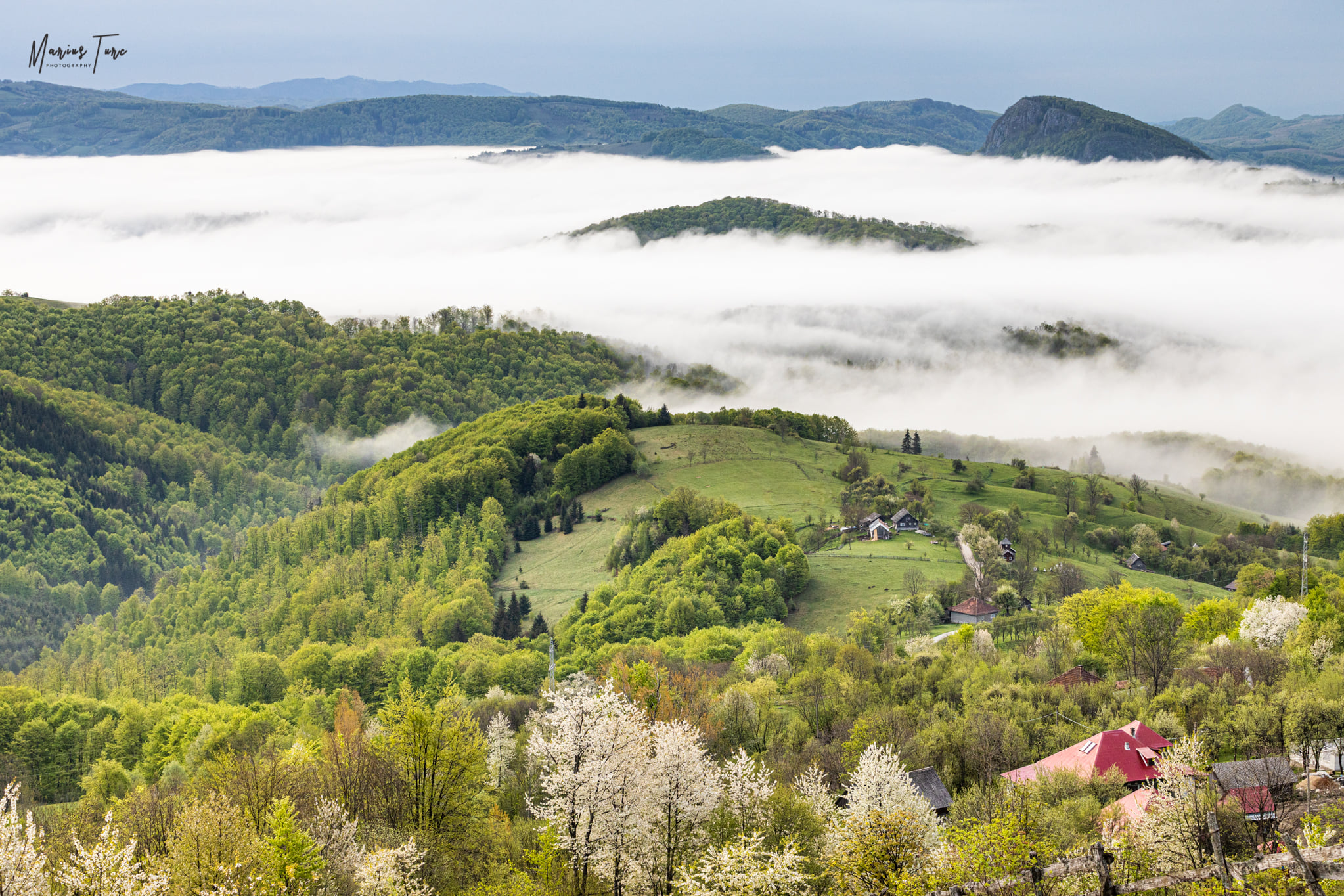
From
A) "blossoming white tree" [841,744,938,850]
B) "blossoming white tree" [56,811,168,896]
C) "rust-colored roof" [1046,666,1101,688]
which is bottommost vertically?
"rust-colored roof" [1046,666,1101,688]

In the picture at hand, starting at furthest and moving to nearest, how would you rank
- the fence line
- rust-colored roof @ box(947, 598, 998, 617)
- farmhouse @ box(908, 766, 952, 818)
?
rust-colored roof @ box(947, 598, 998, 617)
farmhouse @ box(908, 766, 952, 818)
the fence line

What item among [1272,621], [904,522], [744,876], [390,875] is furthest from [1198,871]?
[904,522]

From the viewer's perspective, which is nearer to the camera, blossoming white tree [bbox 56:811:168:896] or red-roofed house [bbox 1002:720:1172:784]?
blossoming white tree [bbox 56:811:168:896]

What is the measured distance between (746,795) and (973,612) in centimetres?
7266

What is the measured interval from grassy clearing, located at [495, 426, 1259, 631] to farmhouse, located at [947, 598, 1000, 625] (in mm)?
9368

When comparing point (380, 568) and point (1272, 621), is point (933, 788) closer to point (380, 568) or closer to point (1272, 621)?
point (1272, 621)

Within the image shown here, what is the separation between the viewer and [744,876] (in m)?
32.5

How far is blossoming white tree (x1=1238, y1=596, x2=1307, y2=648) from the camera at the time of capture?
3204 inches

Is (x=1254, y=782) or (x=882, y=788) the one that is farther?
(x=1254, y=782)

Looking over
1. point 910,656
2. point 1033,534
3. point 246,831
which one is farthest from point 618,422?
point 246,831

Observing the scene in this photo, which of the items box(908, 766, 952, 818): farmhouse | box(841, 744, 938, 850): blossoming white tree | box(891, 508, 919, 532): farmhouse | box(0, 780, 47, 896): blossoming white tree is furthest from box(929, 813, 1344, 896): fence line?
box(891, 508, 919, 532): farmhouse

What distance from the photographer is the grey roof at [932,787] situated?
186ft

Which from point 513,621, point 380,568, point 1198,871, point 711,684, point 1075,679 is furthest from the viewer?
point 380,568

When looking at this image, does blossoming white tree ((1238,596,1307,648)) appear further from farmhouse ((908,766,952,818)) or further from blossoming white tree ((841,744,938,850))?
blossoming white tree ((841,744,938,850))
